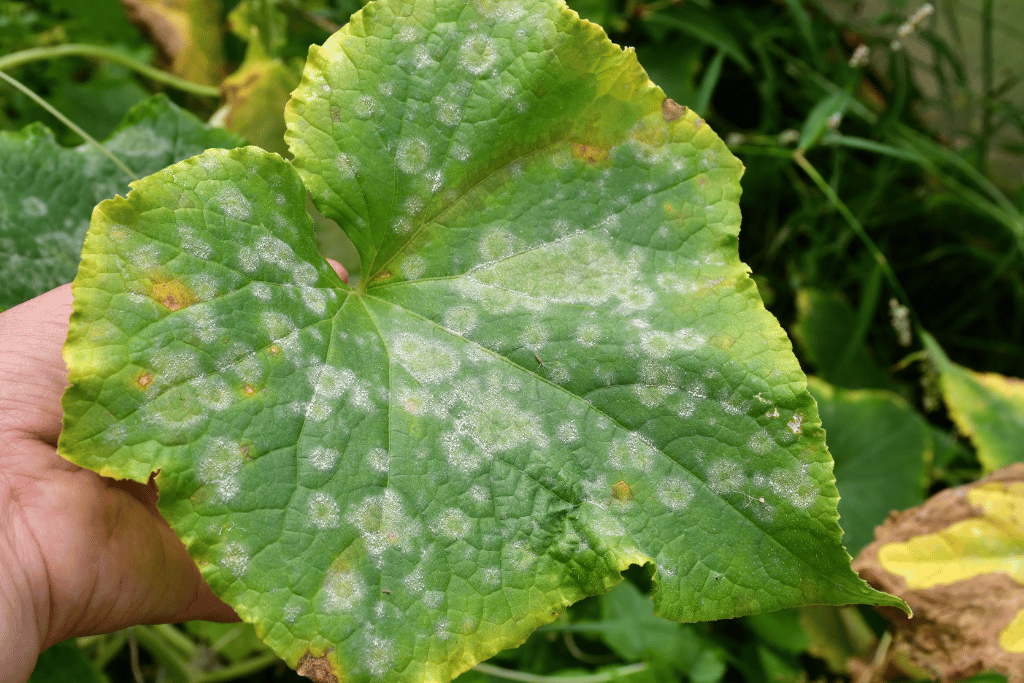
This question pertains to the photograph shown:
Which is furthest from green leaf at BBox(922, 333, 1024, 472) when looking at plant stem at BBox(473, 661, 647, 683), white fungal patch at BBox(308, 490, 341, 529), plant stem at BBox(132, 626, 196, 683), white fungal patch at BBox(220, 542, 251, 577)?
plant stem at BBox(132, 626, 196, 683)

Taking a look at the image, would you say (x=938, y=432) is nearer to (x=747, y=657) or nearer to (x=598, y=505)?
(x=747, y=657)

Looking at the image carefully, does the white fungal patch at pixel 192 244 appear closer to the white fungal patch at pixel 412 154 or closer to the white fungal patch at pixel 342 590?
the white fungal patch at pixel 412 154

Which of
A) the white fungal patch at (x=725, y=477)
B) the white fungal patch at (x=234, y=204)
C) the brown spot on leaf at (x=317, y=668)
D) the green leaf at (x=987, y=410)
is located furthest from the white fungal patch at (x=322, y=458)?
the green leaf at (x=987, y=410)

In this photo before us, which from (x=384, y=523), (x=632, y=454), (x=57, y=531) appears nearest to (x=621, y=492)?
(x=632, y=454)

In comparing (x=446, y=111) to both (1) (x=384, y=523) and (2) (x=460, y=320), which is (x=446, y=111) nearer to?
(2) (x=460, y=320)

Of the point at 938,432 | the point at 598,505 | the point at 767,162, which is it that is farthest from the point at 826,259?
the point at 598,505
